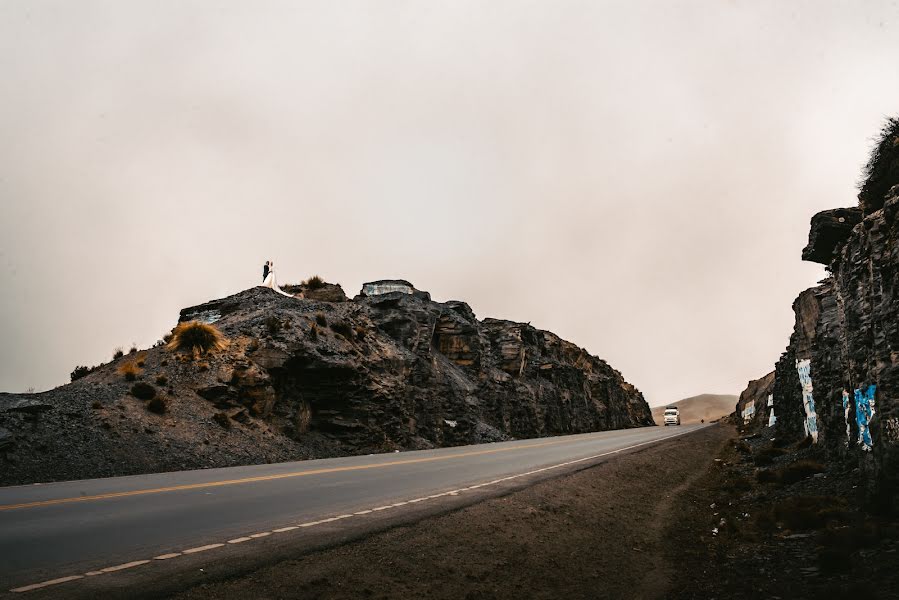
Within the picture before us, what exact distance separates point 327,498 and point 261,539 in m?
3.37

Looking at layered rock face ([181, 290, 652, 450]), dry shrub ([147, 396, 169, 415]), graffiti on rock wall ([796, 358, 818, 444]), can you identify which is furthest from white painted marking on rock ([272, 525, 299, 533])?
graffiti on rock wall ([796, 358, 818, 444])

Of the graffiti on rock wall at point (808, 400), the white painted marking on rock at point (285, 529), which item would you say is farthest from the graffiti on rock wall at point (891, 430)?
the graffiti on rock wall at point (808, 400)

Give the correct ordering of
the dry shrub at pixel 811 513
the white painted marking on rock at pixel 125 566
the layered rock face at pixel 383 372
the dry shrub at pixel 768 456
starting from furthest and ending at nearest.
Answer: the layered rock face at pixel 383 372
the dry shrub at pixel 768 456
the dry shrub at pixel 811 513
the white painted marking on rock at pixel 125 566

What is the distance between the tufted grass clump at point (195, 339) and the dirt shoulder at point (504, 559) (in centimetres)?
2040

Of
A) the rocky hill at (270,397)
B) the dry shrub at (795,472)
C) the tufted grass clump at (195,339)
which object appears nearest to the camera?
the dry shrub at (795,472)

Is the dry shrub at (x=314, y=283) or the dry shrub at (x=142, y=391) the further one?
the dry shrub at (x=314, y=283)

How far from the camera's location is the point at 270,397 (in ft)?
87.3

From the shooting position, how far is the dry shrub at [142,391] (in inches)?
Answer: 867

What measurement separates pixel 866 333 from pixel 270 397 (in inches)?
916

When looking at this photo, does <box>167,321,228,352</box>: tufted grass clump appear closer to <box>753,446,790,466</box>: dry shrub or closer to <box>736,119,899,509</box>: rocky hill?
<box>753,446,790,466</box>: dry shrub

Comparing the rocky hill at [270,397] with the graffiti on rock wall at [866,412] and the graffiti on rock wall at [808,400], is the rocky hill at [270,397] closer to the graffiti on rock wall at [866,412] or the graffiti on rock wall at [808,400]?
the graffiti on rock wall at [866,412]

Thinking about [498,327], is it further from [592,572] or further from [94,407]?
[592,572]

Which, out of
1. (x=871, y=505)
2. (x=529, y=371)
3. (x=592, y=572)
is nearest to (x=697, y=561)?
(x=592, y=572)

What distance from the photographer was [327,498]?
9.69 m
